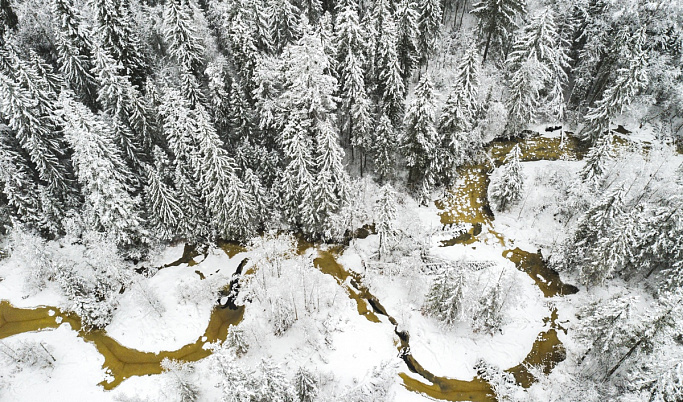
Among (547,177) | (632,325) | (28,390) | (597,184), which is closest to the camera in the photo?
(632,325)

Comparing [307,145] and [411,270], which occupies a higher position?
[307,145]

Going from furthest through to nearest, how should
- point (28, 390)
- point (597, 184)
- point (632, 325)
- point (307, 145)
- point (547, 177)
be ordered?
point (547, 177), point (597, 184), point (307, 145), point (28, 390), point (632, 325)

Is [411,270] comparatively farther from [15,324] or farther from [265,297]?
[15,324]

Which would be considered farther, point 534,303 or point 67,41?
point 67,41

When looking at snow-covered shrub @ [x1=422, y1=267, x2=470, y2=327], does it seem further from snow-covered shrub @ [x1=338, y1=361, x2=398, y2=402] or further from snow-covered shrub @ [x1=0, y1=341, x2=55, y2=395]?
snow-covered shrub @ [x1=0, y1=341, x2=55, y2=395]

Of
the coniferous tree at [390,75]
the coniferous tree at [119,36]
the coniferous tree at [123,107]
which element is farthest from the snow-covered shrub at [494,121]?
the coniferous tree at [119,36]

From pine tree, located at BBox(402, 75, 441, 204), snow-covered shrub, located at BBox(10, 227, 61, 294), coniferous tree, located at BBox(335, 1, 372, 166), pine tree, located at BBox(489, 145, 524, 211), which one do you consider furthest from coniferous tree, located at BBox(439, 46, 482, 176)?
snow-covered shrub, located at BBox(10, 227, 61, 294)

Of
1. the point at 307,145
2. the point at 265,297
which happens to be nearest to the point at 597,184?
the point at 307,145
